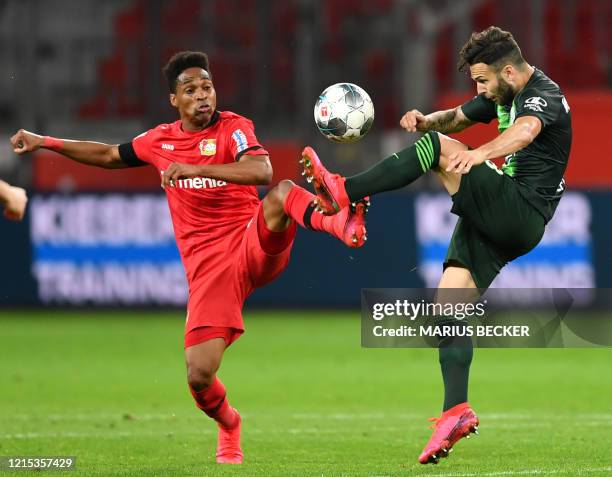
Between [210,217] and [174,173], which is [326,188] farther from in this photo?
[210,217]

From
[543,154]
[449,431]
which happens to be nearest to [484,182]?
[543,154]

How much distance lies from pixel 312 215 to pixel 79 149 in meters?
1.67

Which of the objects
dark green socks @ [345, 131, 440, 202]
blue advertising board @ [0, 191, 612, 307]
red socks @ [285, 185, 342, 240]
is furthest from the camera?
blue advertising board @ [0, 191, 612, 307]

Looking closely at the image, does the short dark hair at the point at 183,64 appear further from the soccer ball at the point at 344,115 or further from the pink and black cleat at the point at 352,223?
the pink and black cleat at the point at 352,223

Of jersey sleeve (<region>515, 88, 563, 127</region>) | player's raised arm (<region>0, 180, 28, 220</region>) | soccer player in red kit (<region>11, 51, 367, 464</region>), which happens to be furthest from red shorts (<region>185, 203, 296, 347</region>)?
player's raised arm (<region>0, 180, 28, 220</region>)

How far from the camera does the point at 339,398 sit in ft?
37.4

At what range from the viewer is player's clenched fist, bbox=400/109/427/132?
24.3ft

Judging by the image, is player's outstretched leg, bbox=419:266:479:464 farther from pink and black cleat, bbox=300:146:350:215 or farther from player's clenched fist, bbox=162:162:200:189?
player's clenched fist, bbox=162:162:200:189

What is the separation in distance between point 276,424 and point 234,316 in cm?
228

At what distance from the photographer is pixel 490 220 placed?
23.2 ft

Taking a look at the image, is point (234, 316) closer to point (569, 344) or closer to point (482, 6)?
point (569, 344)

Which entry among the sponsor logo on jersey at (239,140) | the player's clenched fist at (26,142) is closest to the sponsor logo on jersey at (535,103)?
the sponsor logo on jersey at (239,140)

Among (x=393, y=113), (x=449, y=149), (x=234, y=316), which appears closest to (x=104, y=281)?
(x=393, y=113)

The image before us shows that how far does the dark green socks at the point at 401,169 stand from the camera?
22.6 feet
